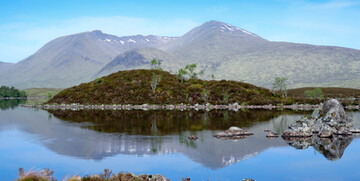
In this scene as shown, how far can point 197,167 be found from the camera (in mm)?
36406

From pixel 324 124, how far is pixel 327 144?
11.2m

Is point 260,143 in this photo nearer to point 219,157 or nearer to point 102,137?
point 219,157

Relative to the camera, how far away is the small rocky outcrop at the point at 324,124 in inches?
2267

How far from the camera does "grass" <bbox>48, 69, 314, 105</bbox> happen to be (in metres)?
148

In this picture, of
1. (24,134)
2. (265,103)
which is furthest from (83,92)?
(24,134)

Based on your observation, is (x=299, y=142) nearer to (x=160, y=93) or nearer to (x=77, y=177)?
(x=77, y=177)

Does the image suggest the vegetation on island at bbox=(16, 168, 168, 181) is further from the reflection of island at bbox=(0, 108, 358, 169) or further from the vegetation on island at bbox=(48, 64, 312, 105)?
the vegetation on island at bbox=(48, 64, 312, 105)

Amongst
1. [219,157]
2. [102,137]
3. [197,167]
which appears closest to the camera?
[197,167]

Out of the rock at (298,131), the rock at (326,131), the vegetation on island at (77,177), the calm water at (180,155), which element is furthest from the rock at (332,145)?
the vegetation on island at (77,177)

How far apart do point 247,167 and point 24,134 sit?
147 ft

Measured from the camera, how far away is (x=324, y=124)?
60.3 metres

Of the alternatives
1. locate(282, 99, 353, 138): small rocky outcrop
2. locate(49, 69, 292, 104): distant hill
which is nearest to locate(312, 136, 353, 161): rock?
locate(282, 99, 353, 138): small rocky outcrop

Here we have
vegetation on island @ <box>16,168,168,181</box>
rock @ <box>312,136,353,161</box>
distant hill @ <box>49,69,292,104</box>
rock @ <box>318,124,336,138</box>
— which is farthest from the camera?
distant hill @ <box>49,69,292,104</box>

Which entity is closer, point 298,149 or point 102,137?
point 298,149
